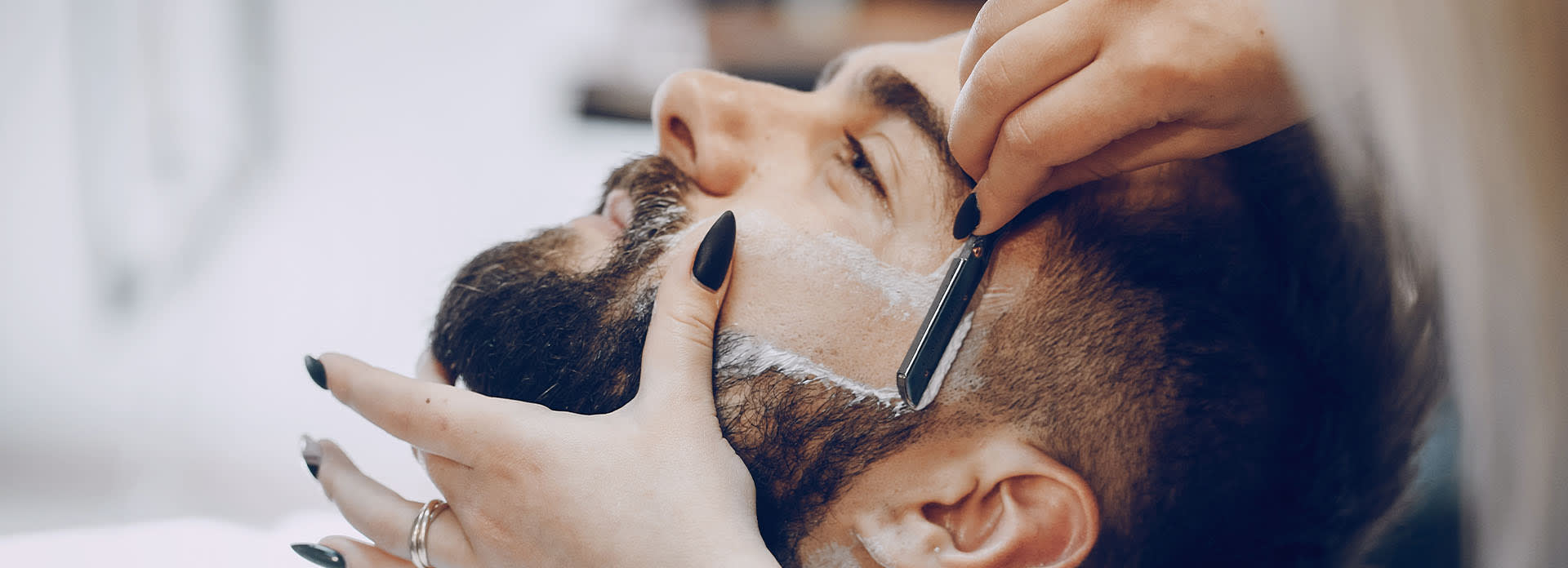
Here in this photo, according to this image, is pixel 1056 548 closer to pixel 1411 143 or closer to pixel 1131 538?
pixel 1131 538

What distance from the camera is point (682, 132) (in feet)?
3.23

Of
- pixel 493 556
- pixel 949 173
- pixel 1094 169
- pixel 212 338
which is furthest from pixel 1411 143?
pixel 212 338

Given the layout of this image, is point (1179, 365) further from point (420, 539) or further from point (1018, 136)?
point (420, 539)

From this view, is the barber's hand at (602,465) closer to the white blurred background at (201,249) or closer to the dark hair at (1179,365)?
the dark hair at (1179,365)

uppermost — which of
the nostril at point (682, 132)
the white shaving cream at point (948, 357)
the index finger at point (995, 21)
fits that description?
the nostril at point (682, 132)

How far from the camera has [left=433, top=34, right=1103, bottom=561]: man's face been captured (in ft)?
2.60

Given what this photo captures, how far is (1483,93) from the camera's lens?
0.48m

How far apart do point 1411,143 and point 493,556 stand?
735 millimetres

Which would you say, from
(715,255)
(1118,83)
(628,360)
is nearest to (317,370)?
(628,360)

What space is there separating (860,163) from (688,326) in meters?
0.25

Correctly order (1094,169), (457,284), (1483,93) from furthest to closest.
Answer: (457,284), (1094,169), (1483,93)

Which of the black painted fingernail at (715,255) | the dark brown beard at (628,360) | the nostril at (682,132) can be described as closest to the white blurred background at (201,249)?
the nostril at (682,132)

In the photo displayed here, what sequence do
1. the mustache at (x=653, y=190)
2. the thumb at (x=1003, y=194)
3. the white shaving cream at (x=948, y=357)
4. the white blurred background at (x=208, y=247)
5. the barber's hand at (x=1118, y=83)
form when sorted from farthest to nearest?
the white blurred background at (x=208, y=247)
the mustache at (x=653, y=190)
the white shaving cream at (x=948, y=357)
the thumb at (x=1003, y=194)
the barber's hand at (x=1118, y=83)

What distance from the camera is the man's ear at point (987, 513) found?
76 cm
